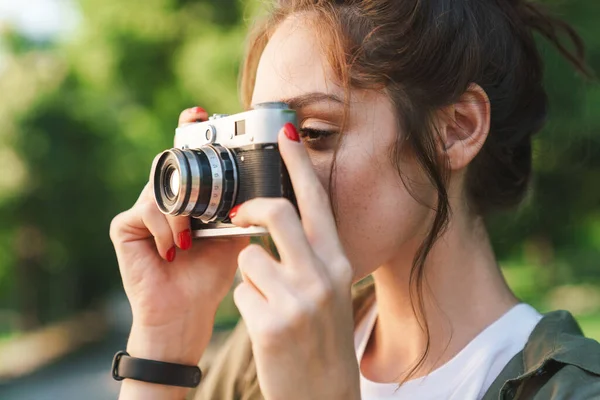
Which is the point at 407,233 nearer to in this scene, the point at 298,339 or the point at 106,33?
the point at 298,339

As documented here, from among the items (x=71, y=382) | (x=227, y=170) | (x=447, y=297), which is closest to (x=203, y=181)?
(x=227, y=170)

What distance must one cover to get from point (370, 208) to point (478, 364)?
38 centimetres

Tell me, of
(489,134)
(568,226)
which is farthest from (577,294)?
(489,134)

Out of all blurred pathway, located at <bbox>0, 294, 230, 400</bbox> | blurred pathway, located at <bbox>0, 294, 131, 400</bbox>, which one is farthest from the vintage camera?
blurred pathway, located at <bbox>0, 294, 131, 400</bbox>

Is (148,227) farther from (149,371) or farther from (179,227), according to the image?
(149,371)

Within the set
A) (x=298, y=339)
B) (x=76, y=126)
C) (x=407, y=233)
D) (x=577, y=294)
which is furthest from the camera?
(x=577, y=294)

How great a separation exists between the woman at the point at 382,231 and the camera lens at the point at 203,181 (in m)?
0.09

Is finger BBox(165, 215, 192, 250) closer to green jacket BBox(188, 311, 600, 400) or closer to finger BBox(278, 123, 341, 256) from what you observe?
finger BBox(278, 123, 341, 256)

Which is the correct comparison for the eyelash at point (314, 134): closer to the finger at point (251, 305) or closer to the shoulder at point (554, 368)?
the finger at point (251, 305)

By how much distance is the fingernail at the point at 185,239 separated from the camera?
1637 millimetres

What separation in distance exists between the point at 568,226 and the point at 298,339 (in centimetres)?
644

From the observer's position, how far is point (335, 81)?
140 cm

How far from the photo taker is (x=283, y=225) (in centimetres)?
117

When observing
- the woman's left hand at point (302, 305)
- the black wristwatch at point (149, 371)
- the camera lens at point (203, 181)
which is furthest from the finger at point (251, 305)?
the black wristwatch at point (149, 371)
